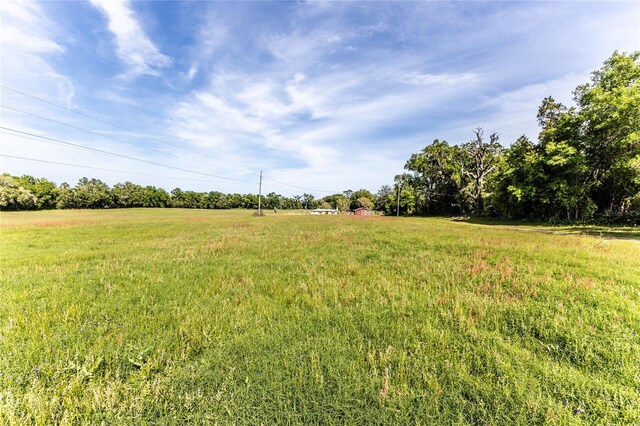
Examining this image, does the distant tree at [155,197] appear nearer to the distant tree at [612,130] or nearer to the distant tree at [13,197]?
the distant tree at [13,197]

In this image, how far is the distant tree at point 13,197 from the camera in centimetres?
6627

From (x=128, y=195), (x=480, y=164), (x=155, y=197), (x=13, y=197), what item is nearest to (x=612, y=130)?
(x=480, y=164)

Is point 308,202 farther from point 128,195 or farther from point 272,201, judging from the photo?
point 128,195

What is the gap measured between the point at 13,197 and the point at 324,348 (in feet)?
355

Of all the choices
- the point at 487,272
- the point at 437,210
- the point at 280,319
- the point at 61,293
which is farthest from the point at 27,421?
the point at 437,210

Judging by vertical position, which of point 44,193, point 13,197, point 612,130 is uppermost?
point 612,130

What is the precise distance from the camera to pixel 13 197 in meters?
68.2

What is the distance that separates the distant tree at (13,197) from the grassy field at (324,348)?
97314mm

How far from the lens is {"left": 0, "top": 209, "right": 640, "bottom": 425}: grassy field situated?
2.79 m

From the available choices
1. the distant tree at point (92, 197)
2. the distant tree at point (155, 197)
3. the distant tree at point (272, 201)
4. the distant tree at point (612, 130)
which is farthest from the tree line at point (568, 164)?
the distant tree at point (272, 201)

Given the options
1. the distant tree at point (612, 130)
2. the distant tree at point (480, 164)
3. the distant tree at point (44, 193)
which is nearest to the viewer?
the distant tree at point (612, 130)

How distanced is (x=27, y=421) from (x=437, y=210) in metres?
82.0

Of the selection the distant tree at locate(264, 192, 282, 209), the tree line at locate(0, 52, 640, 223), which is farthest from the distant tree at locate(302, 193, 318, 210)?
the tree line at locate(0, 52, 640, 223)

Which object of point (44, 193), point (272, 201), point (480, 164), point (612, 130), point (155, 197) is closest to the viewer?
point (612, 130)
